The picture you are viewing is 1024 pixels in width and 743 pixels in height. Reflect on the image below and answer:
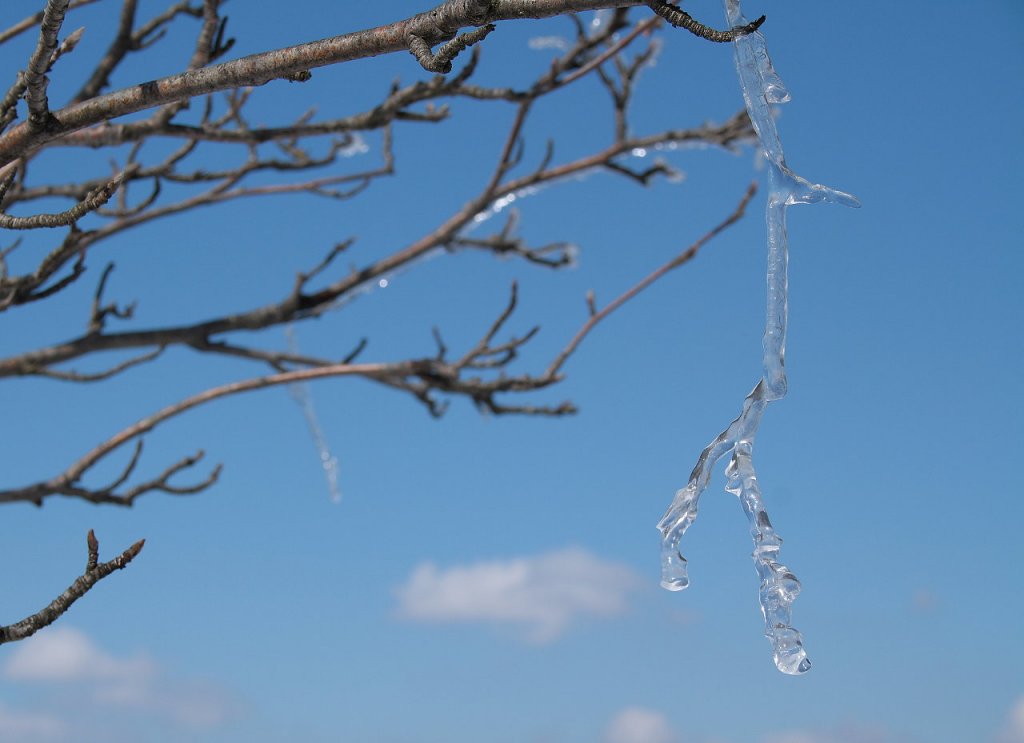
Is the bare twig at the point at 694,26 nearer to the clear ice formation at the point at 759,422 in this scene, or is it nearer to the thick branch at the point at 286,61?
the thick branch at the point at 286,61

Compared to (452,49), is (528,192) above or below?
above

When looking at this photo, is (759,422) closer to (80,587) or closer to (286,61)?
→ (286,61)

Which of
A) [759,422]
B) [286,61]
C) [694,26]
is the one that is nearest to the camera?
[694,26]

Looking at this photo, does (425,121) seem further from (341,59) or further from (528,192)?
(341,59)

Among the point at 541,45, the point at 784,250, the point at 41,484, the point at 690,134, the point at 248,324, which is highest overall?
the point at 541,45

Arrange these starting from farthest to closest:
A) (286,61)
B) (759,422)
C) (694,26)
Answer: (759,422) → (286,61) → (694,26)

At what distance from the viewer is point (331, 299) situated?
159 inches

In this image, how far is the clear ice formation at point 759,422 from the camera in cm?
169

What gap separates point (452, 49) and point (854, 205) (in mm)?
789

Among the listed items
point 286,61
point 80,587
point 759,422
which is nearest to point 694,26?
point 286,61

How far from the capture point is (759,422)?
2111mm

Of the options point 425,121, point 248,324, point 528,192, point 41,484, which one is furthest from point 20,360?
point 528,192

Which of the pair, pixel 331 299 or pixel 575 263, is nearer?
pixel 331 299

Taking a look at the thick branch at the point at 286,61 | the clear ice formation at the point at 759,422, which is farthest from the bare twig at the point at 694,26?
the clear ice formation at the point at 759,422
